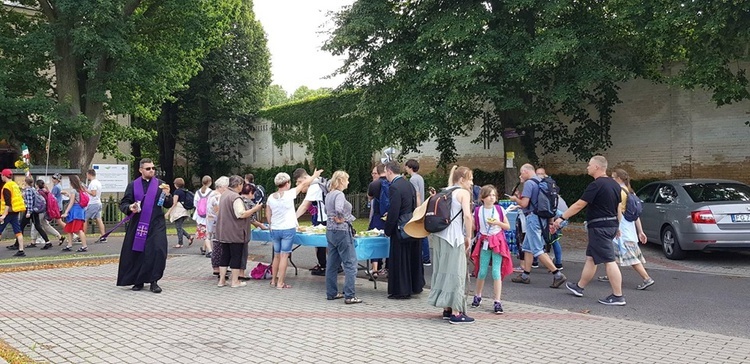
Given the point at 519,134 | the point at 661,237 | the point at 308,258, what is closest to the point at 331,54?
the point at 519,134

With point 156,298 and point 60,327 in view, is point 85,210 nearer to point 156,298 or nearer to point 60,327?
point 156,298

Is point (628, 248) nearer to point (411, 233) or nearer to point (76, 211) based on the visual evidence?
point (411, 233)

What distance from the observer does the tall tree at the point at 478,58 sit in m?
16.0

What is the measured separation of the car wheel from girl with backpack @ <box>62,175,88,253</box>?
12448mm

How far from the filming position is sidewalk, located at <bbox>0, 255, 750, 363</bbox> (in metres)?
5.54

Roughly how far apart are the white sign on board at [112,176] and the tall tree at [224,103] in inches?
524

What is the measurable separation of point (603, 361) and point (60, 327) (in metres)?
5.60

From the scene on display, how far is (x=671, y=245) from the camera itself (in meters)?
12.0

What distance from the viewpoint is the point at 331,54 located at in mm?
18641

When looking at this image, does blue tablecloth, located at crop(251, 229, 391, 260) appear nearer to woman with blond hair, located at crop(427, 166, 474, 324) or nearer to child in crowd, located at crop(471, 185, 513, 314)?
child in crowd, located at crop(471, 185, 513, 314)

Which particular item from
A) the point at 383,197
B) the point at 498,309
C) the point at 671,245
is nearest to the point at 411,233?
the point at 498,309

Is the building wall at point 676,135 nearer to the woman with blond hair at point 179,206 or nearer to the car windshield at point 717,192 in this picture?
the car windshield at point 717,192

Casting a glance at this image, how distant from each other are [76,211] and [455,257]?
10.3m

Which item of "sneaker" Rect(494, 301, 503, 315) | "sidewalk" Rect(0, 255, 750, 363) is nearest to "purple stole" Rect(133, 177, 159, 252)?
"sidewalk" Rect(0, 255, 750, 363)
